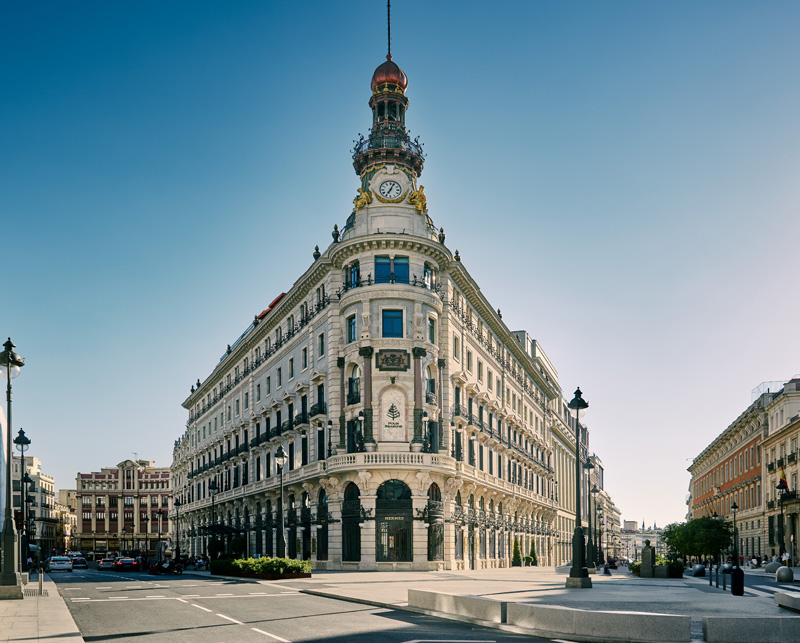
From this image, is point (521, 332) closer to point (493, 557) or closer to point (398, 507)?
point (493, 557)

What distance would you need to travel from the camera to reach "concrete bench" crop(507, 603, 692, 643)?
1501 cm

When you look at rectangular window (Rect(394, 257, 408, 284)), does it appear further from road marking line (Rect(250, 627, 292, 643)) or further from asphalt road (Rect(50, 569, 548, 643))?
road marking line (Rect(250, 627, 292, 643))

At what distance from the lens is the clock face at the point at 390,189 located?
51.1m

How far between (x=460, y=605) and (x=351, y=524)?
28.9 m

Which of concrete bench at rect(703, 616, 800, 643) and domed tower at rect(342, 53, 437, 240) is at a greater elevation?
domed tower at rect(342, 53, 437, 240)

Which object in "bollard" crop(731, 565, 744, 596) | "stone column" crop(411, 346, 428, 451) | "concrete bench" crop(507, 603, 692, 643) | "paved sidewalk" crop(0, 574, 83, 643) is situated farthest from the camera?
"stone column" crop(411, 346, 428, 451)

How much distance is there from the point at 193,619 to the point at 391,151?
39.0 meters

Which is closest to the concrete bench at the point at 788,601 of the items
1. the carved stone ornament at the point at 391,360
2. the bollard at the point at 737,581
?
the bollard at the point at 737,581

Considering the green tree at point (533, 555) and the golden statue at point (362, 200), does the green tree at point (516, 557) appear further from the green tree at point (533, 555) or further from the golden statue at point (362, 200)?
the golden statue at point (362, 200)

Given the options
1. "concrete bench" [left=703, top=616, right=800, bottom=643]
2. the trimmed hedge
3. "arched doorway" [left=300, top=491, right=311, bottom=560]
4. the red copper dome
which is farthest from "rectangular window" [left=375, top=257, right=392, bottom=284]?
"concrete bench" [left=703, top=616, right=800, bottom=643]

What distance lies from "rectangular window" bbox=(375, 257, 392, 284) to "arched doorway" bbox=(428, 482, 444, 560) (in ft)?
39.8

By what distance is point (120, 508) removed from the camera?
172 m

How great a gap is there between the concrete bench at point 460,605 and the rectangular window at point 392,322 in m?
27.0

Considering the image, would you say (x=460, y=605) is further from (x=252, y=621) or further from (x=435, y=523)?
(x=435, y=523)
